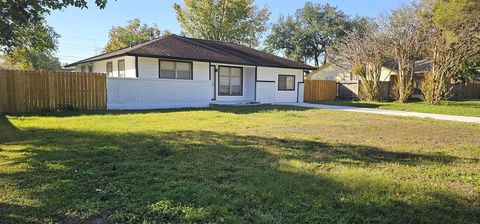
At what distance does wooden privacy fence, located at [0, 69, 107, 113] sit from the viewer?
1207 cm

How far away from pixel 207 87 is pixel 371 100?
12.0 metres

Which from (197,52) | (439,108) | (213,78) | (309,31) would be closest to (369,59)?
(439,108)

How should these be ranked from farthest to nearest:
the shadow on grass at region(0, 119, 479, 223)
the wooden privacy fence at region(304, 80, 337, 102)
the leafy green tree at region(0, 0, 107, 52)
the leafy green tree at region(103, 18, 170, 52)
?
the leafy green tree at region(103, 18, 170, 52) → the wooden privacy fence at region(304, 80, 337, 102) → the leafy green tree at region(0, 0, 107, 52) → the shadow on grass at region(0, 119, 479, 223)

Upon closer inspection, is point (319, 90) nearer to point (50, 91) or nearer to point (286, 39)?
point (50, 91)

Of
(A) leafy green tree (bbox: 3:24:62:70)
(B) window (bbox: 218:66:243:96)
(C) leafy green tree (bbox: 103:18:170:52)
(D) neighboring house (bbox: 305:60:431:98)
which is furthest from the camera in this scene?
(C) leafy green tree (bbox: 103:18:170:52)

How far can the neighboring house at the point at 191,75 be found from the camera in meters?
15.6

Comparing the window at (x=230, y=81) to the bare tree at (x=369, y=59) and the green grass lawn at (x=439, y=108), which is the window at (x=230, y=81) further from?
the bare tree at (x=369, y=59)

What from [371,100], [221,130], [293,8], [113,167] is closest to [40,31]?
[221,130]

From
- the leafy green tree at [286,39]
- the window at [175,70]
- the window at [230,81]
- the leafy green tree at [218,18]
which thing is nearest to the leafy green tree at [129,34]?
the leafy green tree at [218,18]

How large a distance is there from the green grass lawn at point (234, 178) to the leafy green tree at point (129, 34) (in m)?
35.2

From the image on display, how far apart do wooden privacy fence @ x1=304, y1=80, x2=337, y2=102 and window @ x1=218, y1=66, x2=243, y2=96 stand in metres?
5.90

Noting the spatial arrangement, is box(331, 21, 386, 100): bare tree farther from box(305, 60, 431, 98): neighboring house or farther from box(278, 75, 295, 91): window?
box(278, 75, 295, 91): window

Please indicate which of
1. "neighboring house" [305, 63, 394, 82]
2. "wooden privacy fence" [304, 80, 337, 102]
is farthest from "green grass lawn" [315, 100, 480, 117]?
"neighboring house" [305, 63, 394, 82]

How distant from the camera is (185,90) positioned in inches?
667
